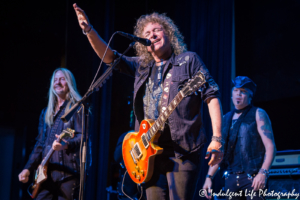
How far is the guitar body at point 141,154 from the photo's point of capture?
2.18 metres

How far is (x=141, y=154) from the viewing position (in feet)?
7.58

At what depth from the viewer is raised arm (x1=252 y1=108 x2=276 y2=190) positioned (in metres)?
3.06

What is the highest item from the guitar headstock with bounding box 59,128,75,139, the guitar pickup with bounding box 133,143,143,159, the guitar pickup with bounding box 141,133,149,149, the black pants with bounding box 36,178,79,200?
the guitar headstock with bounding box 59,128,75,139

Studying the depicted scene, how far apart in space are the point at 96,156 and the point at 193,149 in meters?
3.42

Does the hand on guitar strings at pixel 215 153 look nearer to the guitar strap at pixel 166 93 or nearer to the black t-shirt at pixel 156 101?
the black t-shirt at pixel 156 101

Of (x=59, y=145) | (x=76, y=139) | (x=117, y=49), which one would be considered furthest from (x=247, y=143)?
(x=117, y=49)

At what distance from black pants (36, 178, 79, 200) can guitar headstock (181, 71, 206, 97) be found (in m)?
1.70

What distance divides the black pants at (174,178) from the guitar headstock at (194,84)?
1.44 ft

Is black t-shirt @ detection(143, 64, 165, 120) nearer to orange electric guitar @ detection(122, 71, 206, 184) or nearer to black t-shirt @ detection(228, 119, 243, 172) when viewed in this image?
orange electric guitar @ detection(122, 71, 206, 184)

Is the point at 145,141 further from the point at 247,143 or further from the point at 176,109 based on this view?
the point at 247,143

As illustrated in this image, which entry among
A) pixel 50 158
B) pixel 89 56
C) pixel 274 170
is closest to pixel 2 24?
pixel 89 56

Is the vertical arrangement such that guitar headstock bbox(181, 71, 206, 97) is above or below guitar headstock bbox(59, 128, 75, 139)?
above

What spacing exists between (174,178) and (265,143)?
1568mm

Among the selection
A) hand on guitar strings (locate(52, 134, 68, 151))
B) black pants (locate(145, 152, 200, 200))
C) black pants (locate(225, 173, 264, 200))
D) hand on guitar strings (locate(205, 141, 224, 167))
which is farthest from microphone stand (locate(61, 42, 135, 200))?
black pants (locate(225, 173, 264, 200))
